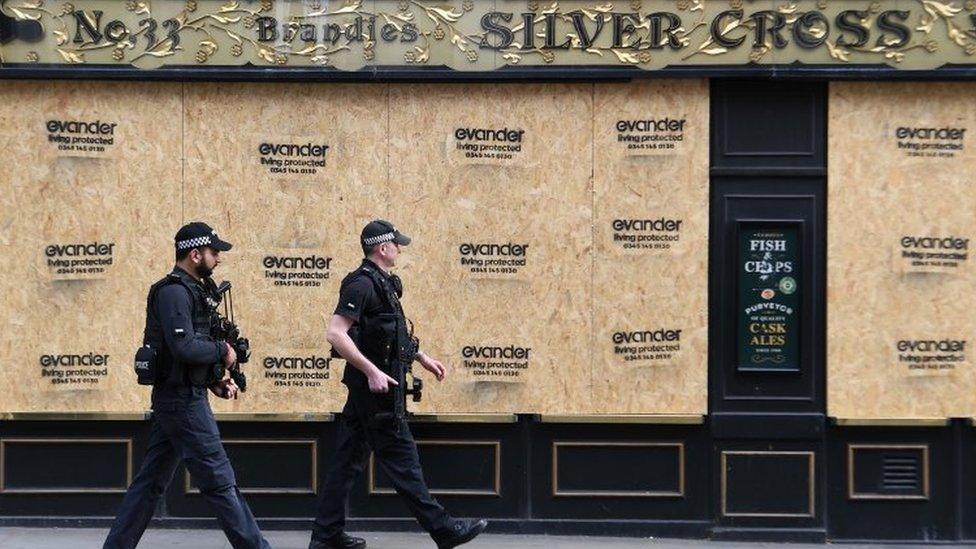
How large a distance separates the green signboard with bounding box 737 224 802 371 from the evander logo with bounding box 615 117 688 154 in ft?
2.49

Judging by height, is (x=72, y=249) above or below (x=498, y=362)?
above

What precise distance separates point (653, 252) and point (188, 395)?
10.9 feet

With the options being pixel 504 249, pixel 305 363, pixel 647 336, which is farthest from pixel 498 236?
pixel 305 363

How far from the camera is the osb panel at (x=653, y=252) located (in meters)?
9.45

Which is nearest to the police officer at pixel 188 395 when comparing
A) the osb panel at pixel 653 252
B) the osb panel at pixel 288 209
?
the osb panel at pixel 288 209

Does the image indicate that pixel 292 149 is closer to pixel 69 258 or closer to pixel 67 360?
pixel 69 258

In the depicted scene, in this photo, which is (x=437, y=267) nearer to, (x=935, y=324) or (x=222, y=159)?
(x=222, y=159)

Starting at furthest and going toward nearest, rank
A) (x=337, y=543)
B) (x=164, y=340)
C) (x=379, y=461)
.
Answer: (x=337, y=543), (x=379, y=461), (x=164, y=340)

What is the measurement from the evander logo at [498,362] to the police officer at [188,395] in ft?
6.37

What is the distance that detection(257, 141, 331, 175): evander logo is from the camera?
31.2 ft

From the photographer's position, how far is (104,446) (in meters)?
9.53

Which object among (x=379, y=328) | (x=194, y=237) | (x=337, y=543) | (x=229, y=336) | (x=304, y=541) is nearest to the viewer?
(x=194, y=237)

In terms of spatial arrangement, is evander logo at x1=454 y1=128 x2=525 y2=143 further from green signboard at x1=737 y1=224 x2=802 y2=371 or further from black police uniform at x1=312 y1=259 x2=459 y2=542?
green signboard at x1=737 y1=224 x2=802 y2=371

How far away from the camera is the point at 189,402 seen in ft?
26.1
